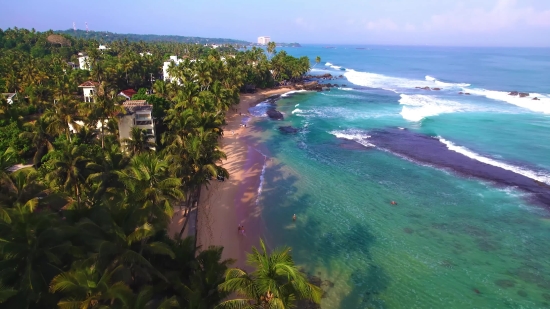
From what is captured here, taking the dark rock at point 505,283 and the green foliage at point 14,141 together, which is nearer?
the dark rock at point 505,283

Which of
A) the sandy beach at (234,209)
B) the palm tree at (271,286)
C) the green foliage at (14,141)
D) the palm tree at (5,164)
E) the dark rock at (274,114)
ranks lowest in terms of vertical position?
the sandy beach at (234,209)

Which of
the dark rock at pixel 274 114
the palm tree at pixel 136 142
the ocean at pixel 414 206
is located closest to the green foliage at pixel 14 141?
the palm tree at pixel 136 142

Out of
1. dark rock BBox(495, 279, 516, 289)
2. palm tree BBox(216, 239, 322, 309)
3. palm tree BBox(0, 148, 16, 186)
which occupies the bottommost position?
dark rock BBox(495, 279, 516, 289)

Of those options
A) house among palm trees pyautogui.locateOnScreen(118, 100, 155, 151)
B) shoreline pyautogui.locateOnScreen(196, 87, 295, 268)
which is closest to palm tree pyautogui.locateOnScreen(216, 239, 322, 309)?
shoreline pyautogui.locateOnScreen(196, 87, 295, 268)

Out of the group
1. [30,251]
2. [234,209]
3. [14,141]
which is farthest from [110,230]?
[14,141]

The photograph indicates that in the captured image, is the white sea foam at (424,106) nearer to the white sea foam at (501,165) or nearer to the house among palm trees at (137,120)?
the white sea foam at (501,165)

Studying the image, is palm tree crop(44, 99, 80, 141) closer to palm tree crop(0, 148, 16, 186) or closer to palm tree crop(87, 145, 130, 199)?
palm tree crop(87, 145, 130, 199)
